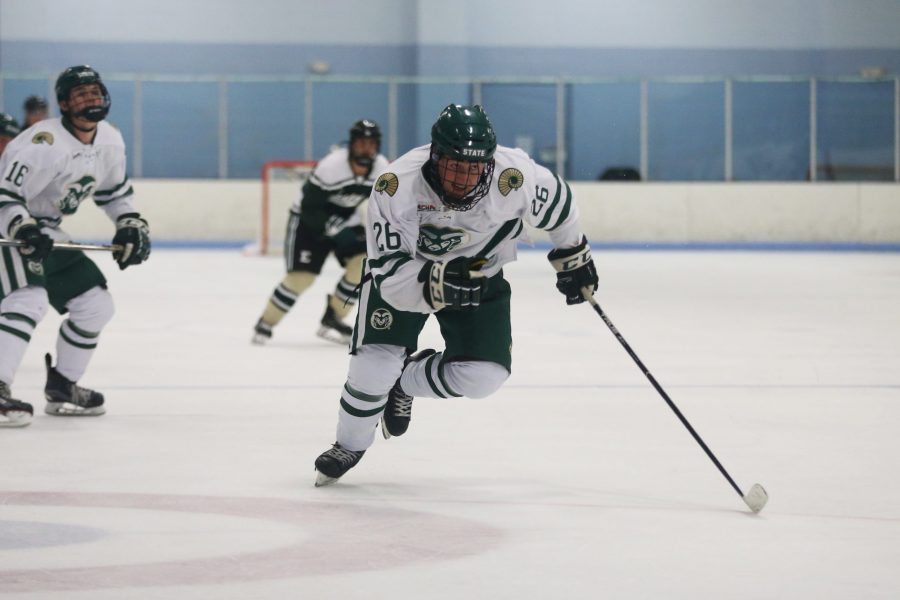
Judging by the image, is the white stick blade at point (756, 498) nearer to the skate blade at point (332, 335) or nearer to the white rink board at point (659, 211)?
the skate blade at point (332, 335)

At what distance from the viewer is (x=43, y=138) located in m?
4.86

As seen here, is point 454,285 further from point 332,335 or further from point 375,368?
point 332,335

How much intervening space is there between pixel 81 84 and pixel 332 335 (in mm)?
3030

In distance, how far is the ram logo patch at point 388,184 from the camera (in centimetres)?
367

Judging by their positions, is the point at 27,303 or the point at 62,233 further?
the point at 62,233

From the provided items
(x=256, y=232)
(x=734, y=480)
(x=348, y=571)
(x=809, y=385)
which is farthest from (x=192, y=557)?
(x=256, y=232)

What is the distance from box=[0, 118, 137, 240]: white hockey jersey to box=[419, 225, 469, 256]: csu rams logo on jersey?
1636 millimetres

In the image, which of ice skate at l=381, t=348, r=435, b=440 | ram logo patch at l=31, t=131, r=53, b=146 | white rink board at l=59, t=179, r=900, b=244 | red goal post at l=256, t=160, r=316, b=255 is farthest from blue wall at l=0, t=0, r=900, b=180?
ice skate at l=381, t=348, r=435, b=440

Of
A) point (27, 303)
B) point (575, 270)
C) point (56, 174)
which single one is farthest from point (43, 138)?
point (575, 270)

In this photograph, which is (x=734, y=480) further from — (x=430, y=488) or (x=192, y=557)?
(x=192, y=557)

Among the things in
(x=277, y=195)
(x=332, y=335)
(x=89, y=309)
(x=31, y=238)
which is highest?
(x=277, y=195)

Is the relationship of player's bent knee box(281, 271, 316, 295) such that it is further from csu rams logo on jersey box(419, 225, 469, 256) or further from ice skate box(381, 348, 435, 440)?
csu rams logo on jersey box(419, 225, 469, 256)

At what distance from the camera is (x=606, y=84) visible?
17.9 metres

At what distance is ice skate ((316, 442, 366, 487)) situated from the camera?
12.6ft
